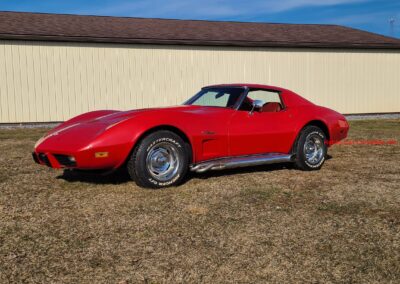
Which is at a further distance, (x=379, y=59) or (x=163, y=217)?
(x=379, y=59)

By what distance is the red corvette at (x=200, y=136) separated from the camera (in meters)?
4.58

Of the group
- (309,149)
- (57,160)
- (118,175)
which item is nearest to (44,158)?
(57,160)

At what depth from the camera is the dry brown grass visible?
2744 mm

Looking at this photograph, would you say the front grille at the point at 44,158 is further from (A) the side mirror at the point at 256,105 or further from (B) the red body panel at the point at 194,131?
(A) the side mirror at the point at 256,105

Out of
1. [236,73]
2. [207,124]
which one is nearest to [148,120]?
[207,124]

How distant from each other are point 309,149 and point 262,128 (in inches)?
38.9

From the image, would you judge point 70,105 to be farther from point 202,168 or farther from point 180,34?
point 202,168

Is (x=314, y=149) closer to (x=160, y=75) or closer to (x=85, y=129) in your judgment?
(x=85, y=129)

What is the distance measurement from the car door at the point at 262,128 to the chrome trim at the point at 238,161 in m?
0.07

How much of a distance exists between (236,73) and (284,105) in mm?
9484

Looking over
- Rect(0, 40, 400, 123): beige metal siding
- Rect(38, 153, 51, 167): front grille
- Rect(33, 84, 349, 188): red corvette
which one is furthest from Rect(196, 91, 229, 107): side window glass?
Rect(0, 40, 400, 123): beige metal siding

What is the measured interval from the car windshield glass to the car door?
173 millimetres

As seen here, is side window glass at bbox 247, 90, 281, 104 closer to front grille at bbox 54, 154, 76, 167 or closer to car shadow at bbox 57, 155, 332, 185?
car shadow at bbox 57, 155, 332, 185

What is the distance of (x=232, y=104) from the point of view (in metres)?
5.63
